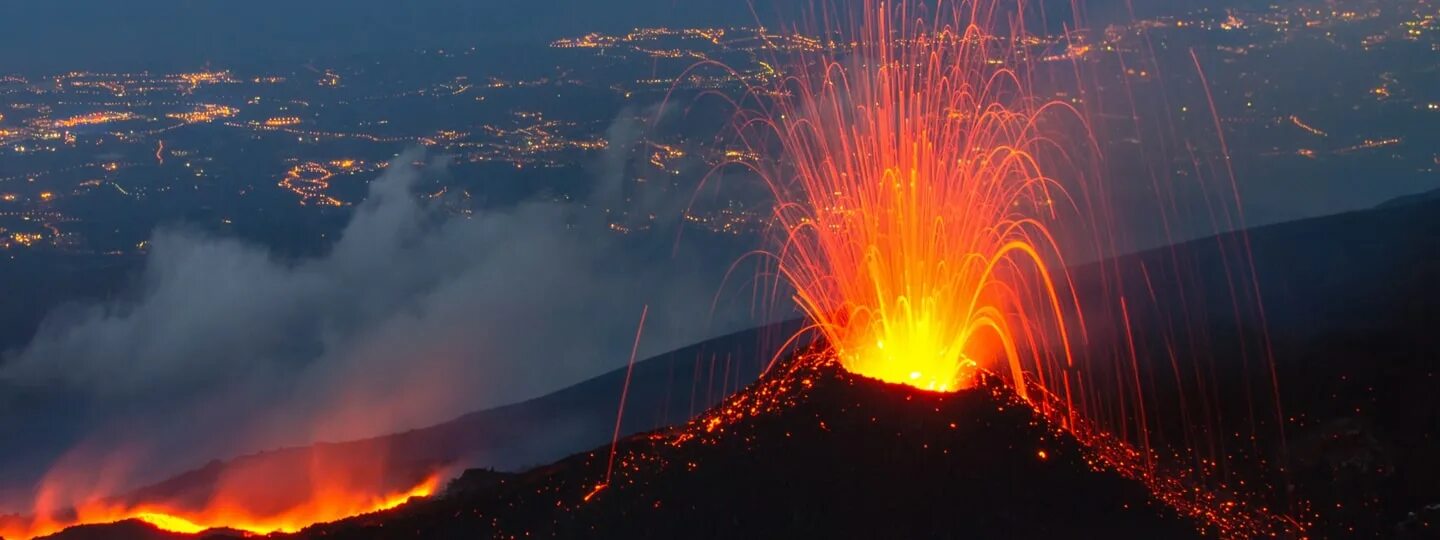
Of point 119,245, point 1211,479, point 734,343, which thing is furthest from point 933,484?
point 119,245

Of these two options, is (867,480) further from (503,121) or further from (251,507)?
(503,121)

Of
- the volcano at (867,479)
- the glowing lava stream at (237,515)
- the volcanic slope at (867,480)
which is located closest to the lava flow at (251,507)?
the glowing lava stream at (237,515)

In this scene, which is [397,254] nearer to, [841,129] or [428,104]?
[428,104]

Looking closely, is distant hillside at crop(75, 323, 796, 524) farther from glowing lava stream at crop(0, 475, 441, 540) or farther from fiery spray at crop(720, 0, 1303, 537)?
fiery spray at crop(720, 0, 1303, 537)

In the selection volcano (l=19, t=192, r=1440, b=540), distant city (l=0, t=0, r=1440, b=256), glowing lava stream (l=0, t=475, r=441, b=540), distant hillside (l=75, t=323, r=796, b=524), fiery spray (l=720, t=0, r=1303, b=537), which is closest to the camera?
volcano (l=19, t=192, r=1440, b=540)

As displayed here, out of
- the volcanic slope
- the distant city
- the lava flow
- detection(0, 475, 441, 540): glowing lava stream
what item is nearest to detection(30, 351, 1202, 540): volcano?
the volcanic slope

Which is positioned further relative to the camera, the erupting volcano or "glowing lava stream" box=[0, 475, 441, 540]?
"glowing lava stream" box=[0, 475, 441, 540]

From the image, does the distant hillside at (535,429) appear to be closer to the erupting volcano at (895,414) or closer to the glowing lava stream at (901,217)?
the erupting volcano at (895,414)
